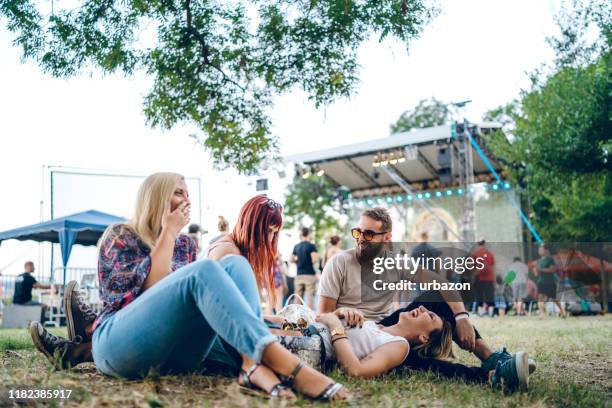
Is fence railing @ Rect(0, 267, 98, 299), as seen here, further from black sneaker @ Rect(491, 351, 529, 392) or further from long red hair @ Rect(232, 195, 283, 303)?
black sneaker @ Rect(491, 351, 529, 392)

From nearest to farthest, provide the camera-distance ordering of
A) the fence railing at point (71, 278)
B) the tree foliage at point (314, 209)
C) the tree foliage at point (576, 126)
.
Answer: the tree foliage at point (576, 126) → the fence railing at point (71, 278) → the tree foliage at point (314, 209)

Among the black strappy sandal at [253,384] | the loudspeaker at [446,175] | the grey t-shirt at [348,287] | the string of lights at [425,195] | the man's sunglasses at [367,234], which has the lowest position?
the black strappy sandal at [253,384]

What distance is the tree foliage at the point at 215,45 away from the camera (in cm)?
555

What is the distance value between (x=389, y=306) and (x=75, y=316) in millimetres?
1975

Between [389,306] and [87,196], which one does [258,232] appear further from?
[87,196]

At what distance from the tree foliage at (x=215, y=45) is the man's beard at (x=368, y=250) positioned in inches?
99.5

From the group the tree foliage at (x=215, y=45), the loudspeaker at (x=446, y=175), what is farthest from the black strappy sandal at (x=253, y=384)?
the loudspeaker at (x=446, y=175)

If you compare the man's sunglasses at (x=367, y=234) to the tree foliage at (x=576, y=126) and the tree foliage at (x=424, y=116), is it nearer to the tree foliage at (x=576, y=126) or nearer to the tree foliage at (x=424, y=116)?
the tree foliage at (x=576, y=126)

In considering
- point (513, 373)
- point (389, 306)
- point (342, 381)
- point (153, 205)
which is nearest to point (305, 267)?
point (389, 306)

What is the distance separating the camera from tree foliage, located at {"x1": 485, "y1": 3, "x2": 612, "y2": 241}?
806 centimetres

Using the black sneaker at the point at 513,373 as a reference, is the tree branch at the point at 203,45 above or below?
above

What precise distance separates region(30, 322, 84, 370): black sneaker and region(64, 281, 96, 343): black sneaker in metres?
0.09

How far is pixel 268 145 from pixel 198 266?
4.23 meters

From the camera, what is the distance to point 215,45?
600cm
